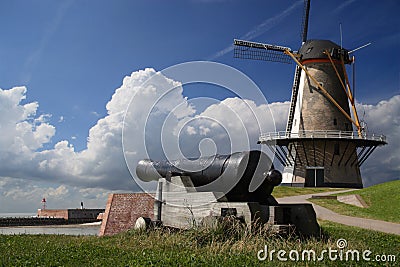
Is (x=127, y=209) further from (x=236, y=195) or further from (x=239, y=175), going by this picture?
(x=239, y=175)

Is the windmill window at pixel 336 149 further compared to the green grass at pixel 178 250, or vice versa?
the windmill window at pixel 336 149

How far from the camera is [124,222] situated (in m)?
13.3

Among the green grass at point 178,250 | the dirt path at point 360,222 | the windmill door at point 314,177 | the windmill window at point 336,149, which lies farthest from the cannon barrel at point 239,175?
the windmill window at point 336,149

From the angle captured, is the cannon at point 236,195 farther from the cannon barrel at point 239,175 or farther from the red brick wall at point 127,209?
the red brick wall at point 127,209

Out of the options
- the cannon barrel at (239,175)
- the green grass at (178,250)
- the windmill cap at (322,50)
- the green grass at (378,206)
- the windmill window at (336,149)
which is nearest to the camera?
the green grass at (178,250)

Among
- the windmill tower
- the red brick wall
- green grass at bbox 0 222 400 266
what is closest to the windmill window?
the windmill tower

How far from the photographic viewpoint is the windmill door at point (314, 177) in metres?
35.1

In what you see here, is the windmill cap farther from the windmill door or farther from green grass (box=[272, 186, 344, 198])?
green grass (box=[272, 186, 344, 198])

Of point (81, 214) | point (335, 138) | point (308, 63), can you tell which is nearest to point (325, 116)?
point (335, 138)

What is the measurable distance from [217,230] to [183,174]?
234cm

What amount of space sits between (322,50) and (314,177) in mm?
10361

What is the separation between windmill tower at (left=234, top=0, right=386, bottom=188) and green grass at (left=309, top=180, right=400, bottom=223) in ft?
31.5

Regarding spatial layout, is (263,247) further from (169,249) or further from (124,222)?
(124,222)

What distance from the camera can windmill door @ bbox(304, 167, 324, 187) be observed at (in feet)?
115
